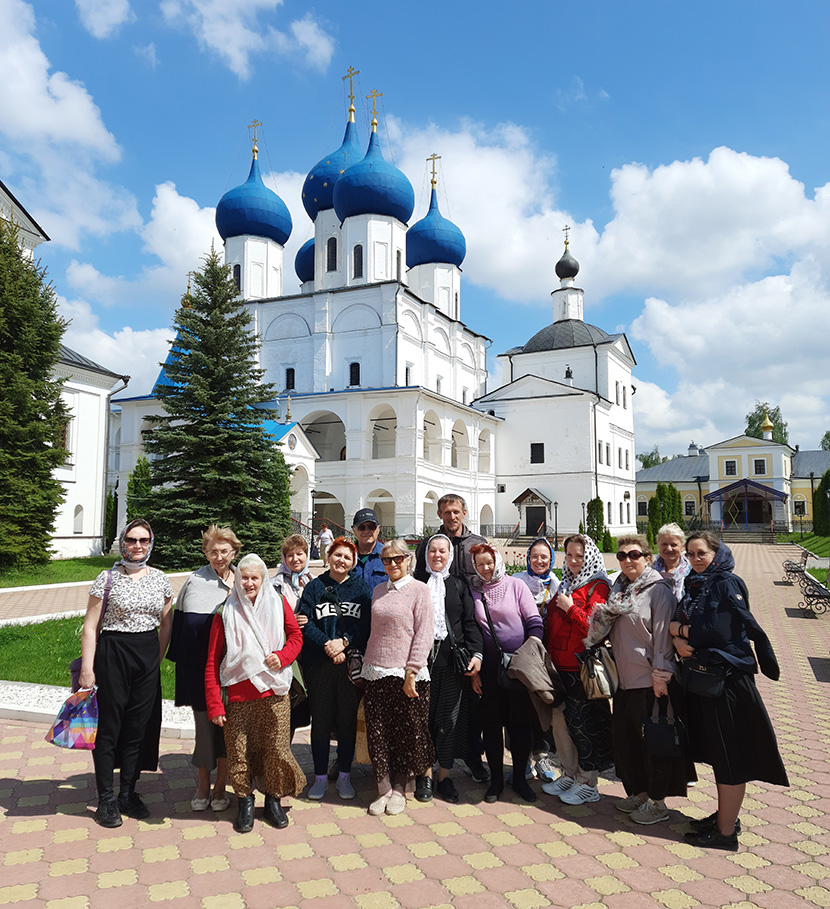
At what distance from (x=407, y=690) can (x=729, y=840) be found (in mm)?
1961

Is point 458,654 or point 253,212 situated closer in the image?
point 458,654

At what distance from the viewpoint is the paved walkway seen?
3.31 m

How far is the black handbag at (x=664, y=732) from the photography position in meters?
3.88

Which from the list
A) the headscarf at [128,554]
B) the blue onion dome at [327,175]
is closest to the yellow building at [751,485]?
the blue onion dome at [327,175]

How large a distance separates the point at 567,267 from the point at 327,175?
57.0 ft

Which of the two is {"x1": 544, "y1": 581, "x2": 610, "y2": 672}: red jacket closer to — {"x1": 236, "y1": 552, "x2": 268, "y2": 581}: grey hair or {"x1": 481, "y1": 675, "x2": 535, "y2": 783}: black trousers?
{"x1": 481, "y1": 675, "x2": 535, "y2": 783}: black trousers

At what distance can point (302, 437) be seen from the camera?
87.7ft

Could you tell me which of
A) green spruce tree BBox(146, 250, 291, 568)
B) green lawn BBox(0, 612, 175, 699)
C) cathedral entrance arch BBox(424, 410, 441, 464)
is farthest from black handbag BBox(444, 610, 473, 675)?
cathedral entrance arch BBox(424, 410, 441, 464)

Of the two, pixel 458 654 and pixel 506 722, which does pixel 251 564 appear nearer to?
pixel 458 654

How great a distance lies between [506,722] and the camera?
181 inches

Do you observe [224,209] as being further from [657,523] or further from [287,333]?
[657,523]

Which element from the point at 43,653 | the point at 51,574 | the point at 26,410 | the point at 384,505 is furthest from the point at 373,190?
the point at 43,653

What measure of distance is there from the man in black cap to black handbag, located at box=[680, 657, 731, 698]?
207cm

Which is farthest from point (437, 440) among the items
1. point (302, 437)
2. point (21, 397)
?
point (21, 397)
